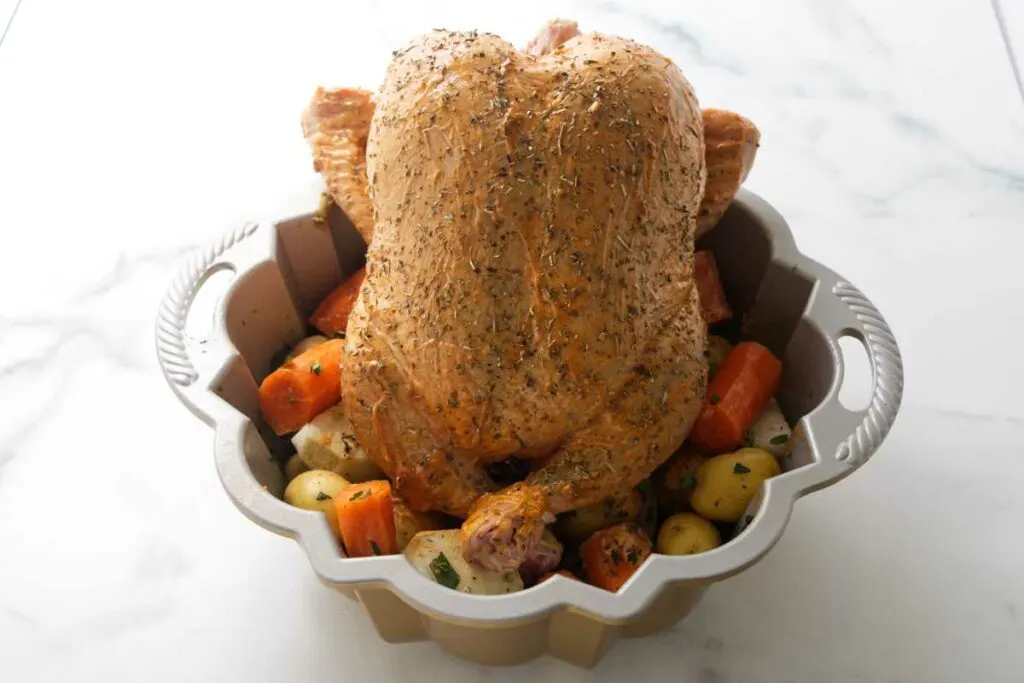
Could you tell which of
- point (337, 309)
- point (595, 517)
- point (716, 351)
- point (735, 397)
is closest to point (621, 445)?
point (595, 517)

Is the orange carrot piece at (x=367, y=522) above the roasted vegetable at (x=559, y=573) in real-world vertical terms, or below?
above

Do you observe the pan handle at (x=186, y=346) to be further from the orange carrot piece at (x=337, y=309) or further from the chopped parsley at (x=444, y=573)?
the chopped parsley at (x=444, y=573)

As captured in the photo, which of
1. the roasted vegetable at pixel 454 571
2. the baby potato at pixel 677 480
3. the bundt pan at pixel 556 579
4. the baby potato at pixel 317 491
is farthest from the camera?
the baby potato at pixel 677 480

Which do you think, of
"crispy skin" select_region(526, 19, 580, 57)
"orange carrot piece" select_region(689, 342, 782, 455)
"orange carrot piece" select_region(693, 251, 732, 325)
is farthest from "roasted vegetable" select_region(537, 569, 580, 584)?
"crispy skin" select_region(526, 19, 580, 57)

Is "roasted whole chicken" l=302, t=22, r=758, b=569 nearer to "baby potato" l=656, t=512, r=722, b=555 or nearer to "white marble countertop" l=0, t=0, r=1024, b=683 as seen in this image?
"baby potato" l=656, t=512, r=722, b=555

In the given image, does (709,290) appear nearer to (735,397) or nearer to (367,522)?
(735,397)

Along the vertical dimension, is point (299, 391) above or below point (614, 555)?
above

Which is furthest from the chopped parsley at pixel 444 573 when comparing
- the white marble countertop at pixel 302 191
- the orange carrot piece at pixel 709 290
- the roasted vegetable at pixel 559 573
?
the orange carrot piece at pixel 709 290
